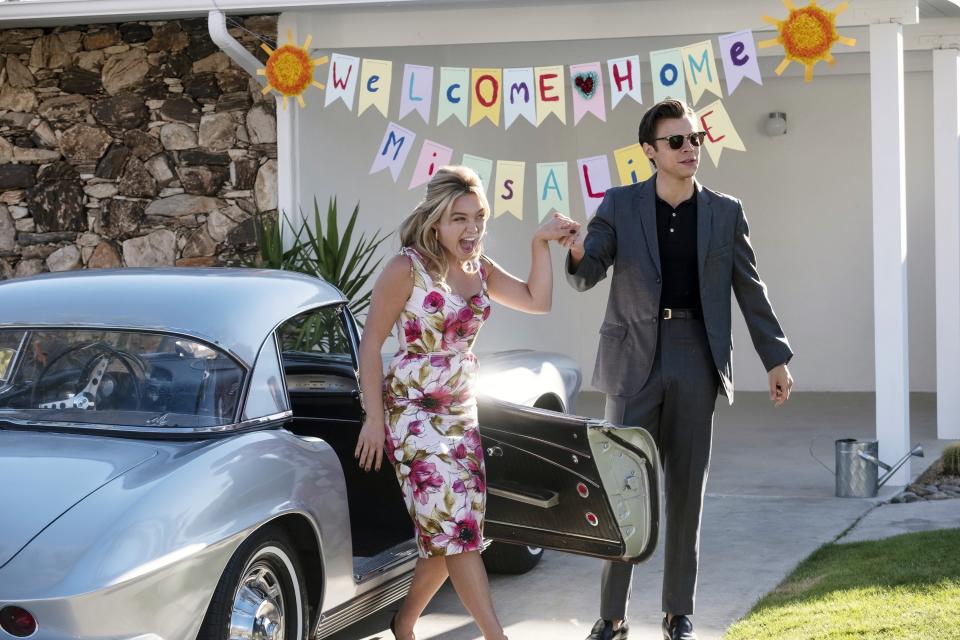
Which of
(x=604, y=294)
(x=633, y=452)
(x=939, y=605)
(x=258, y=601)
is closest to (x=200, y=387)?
(x=258, y=601)

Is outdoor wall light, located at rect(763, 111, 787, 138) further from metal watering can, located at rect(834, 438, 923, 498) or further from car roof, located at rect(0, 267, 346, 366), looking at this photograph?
car roof, located at rect(0, 267, 346, 366)

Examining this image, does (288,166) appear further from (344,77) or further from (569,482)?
(569,482)

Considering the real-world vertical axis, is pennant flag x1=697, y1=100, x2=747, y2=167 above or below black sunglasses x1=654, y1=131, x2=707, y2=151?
above

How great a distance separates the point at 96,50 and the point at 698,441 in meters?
6.14

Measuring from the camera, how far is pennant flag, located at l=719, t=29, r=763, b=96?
6.66 meters

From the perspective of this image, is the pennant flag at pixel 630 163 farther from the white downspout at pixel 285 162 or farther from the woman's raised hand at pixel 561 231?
the woman's raised hand at pixel 561 231

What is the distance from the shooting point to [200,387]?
12.4ft

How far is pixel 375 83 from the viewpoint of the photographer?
7.23 metres

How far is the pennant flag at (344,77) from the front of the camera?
7320mm

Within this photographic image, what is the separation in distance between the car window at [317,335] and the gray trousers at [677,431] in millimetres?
1039

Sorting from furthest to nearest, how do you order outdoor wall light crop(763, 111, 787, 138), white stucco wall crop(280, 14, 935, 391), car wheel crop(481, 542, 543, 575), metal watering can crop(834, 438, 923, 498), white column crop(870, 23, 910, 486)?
outdoor wall light crop(763, 111, 787, 138) < white stucco wall crop(280, 14, 935, 391) < white column crop(870, 23, 910, 486) < metal watering can crop(834, 438, 923, 498) < car wheel crop(481, 542, 543, 575)

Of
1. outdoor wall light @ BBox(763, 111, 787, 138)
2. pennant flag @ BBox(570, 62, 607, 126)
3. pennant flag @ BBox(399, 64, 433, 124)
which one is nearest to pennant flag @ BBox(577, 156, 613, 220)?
pennant flag @ BBox(570, 62, 607, 126)

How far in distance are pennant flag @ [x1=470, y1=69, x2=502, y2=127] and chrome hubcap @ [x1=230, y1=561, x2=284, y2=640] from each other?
394cm

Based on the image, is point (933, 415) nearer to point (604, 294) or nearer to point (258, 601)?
point (604, 294)
